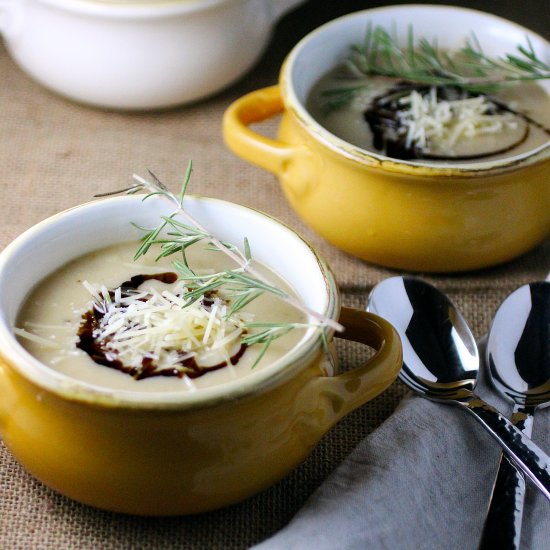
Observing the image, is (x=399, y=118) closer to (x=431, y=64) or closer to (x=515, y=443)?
(x=431, y=64)

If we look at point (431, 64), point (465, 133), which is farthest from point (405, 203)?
point (431, 64)

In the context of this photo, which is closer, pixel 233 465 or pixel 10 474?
pixel 233 465

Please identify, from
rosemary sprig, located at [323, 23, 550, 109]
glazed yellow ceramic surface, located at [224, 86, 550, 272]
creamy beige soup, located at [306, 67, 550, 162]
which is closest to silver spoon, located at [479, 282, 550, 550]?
glazed yellow ceramic surface, located at [224, 86, 550, 272]

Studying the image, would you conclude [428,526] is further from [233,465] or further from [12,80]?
[12,80]

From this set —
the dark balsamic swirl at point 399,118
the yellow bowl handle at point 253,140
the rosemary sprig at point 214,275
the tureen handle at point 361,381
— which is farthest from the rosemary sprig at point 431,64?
the tureen handle at point 361,381

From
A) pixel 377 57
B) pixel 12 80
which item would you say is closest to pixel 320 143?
pixel 377 57

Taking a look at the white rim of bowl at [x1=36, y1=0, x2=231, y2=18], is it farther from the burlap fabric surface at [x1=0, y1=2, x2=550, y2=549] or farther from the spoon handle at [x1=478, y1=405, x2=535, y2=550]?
the spoon handle at [x1=478, y1=405, x2=535, y2=550]
